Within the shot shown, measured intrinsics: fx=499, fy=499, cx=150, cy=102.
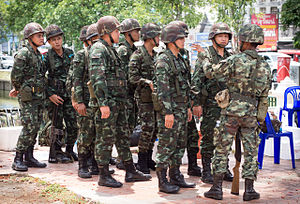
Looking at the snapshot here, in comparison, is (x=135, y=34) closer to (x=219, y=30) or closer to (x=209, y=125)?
(x=219, y=30)

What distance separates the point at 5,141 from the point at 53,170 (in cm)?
216

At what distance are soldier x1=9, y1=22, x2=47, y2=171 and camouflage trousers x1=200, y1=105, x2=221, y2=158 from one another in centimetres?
261

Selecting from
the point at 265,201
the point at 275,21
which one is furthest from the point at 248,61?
the point at 275,21

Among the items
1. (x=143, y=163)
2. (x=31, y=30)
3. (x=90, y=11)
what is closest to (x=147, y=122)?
(x=143, y=163)

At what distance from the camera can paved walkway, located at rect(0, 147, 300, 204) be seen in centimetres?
602

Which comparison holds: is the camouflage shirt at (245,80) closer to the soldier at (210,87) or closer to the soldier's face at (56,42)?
the soldier at (210,87)

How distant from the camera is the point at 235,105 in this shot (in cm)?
600

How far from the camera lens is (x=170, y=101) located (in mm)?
6184

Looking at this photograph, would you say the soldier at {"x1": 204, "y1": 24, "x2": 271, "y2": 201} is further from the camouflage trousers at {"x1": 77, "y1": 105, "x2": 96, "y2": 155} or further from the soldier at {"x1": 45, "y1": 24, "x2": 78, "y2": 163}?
the soldier at {"x1": 45, "y1": 24, "x2": 78, "y2": 163}

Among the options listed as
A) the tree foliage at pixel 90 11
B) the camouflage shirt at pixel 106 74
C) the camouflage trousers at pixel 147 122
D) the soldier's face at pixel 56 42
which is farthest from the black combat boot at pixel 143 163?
the tree foliage at pixel 90 11

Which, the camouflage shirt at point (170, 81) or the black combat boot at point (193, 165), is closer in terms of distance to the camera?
the camouflage shirt at point (170, 81)

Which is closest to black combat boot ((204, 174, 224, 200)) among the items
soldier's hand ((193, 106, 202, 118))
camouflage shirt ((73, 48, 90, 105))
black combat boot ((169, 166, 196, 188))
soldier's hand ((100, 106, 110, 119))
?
black combat boot ((169, 166, 196, 188))

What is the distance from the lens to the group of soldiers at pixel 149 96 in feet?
19.7

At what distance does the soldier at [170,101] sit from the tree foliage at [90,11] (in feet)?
32.9
